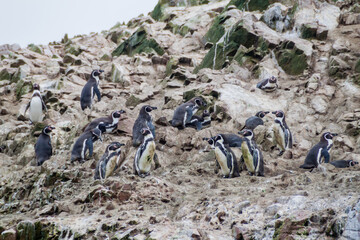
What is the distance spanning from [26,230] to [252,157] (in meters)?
5.05

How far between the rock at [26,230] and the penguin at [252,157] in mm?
4903

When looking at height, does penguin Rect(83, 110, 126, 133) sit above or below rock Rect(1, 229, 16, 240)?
above

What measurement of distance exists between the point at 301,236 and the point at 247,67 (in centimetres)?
1080

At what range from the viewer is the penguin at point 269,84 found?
557 inches

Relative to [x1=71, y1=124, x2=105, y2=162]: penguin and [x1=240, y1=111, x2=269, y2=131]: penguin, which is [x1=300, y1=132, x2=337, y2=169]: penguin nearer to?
[x1=240, y1=111, x2=269, y2=131]: penguin

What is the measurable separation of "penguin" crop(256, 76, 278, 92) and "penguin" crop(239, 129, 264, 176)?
4.38 meters

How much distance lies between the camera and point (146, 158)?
A: 33.2 feet

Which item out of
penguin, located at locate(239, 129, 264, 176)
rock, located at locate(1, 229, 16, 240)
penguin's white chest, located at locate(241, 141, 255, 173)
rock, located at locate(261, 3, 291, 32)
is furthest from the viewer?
rock, located at locate(261, 3, 291, 32)

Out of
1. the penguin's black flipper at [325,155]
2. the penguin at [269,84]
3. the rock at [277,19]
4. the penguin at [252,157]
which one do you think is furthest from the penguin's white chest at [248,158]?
the rock at [277,19]

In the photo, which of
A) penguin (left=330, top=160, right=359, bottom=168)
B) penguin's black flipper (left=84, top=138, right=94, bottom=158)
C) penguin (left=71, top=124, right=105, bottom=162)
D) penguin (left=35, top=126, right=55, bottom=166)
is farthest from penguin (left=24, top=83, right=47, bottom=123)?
penguin (left=330, top=160, right=359, bottom=168)

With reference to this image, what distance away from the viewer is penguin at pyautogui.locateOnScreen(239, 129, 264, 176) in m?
9.67

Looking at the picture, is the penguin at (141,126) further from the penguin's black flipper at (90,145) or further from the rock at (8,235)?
the rock at (8,235)

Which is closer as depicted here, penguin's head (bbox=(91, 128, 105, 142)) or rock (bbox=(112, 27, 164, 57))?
penguin's head (bbox=(91, 128, 105, 142))

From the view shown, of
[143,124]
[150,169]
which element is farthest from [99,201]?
[143,124]
